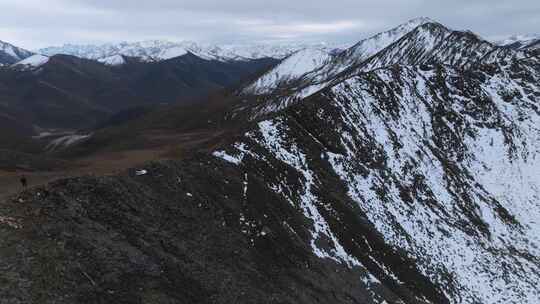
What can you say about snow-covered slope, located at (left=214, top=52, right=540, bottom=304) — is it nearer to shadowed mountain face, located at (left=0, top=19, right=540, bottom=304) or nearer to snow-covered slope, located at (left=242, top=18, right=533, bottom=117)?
shadowed mountain face, located at (left=0, top=19, right=540, bottom=304)

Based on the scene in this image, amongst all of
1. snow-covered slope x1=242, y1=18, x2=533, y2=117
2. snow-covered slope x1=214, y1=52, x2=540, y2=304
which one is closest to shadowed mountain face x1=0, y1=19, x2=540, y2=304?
snow-covered slope x1=214, y1=52, x2=540, y2=304

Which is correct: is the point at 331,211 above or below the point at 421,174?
above

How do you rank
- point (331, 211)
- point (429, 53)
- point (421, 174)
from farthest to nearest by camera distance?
1. point (429, 53)
2. point (421, 174)
3. point (331, 211)

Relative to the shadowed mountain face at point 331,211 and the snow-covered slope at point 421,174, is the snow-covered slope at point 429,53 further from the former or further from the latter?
the snow-covered slope at point 421,174

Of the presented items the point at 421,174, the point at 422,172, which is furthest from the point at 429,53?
the point at 421,174

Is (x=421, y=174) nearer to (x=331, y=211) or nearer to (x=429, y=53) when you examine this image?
(x=331, y=211)

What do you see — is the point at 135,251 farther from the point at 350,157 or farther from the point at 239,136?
the point at 350,157

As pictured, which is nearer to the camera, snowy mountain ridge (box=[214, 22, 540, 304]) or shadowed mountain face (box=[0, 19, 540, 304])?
shadowed mountain face (box=[0, 19, 540, 304])

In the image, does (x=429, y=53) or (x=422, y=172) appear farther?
(x=429, y=53)
